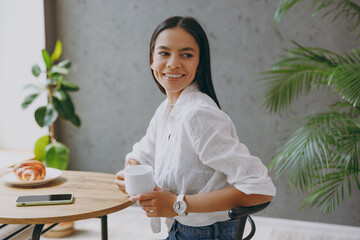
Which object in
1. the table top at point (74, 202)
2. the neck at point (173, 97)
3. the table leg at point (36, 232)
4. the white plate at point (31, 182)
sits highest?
the neck at point (173, 97)

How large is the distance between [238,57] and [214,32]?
248 mm

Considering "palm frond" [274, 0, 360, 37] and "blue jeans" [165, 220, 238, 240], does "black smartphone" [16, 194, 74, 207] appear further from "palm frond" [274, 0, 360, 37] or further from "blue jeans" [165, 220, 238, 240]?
"palm frond" [274, 0, 360, 37]

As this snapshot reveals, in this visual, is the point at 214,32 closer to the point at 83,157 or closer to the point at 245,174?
the point at 83,157

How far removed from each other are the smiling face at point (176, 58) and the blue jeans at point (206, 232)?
437mm

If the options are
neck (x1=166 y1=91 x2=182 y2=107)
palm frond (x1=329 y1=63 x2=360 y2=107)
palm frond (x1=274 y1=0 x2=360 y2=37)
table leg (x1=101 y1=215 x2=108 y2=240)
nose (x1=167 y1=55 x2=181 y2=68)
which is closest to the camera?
nose (x1=167 y1=55 x2=181 y2=68)

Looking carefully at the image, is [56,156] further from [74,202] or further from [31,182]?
[74,202]

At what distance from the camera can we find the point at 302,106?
2.65 m

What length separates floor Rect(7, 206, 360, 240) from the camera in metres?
2.64

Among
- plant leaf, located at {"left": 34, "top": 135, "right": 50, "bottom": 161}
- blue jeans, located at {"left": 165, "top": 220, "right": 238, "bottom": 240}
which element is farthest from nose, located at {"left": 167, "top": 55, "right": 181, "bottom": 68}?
plant leaf, located at {"left": 34, "top": 135, "right": 50, "bottom": 161}

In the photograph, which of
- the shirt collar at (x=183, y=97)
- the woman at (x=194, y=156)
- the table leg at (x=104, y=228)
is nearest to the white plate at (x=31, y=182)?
the table leg at (x=104, y=228)

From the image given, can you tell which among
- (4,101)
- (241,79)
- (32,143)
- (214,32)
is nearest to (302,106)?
(241,79)

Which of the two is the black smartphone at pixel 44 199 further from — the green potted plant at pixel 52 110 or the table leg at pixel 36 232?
the green potted plant at pixel 52 110

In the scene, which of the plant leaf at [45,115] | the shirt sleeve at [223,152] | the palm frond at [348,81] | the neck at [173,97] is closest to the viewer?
the shirt sleeve at [223,152]

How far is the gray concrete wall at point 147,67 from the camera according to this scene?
2.62 meters
